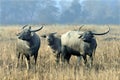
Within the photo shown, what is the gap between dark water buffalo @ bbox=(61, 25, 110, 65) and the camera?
13120 mm

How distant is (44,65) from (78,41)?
5.18ft

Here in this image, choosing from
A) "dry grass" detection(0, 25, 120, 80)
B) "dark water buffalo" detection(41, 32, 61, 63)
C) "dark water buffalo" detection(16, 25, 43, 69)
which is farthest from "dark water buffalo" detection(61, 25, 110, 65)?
"dark water buffalo" detection(16, 25, 43, 69)

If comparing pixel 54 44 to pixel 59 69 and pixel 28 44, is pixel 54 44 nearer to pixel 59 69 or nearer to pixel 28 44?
pixel 28 44

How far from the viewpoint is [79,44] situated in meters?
13.5

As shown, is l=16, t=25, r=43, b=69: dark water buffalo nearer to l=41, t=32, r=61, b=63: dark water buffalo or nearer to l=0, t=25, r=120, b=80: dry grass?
l=0, t=25, r=120, b=80: dry grass

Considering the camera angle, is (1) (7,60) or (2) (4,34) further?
(2) (4,34)

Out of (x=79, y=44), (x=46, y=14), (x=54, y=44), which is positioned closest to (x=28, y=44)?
(x=54, y=44)

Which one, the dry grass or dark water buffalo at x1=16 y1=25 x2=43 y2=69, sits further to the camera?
dark water buffalo at x1=16 y1=25 x2=43 y2=69

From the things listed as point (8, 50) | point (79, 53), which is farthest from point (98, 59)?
point (8, 50)

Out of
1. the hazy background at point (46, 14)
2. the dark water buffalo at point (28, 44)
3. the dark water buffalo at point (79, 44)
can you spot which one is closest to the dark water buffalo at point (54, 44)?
the dark water buffalo at point (79, 44)

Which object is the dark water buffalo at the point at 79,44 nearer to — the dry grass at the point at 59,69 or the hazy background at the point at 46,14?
the dry grass at the point at 59,69

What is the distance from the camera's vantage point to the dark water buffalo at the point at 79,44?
1312cm

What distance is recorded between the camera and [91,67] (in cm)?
1255

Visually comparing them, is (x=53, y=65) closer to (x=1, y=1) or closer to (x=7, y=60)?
(x=7, y=60)
